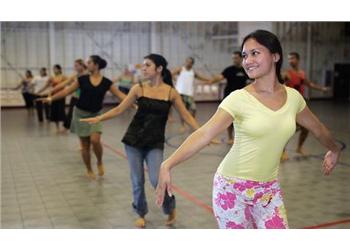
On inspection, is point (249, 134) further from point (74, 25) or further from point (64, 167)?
point (74, 25)

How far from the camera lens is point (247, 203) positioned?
241 centimetres

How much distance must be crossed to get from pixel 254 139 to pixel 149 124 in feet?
6.43

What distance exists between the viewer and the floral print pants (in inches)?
94.0

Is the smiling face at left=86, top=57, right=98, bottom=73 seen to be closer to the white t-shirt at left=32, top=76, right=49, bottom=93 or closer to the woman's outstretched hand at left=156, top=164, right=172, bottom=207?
the woman's outstretched hand at left=156, top=164, right=172, bottom=207

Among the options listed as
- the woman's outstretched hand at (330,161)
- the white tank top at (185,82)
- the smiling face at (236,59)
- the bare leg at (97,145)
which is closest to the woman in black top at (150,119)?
the woman's outstretched hand at (330,161)

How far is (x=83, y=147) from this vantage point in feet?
20.8

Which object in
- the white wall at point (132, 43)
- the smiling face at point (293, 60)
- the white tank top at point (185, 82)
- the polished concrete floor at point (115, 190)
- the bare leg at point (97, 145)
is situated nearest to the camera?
the polished concrete floor at point (115, 190)

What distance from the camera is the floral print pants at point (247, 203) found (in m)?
2.39

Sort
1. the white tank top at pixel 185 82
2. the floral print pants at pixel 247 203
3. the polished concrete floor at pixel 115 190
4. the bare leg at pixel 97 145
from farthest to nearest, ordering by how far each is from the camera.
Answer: the white tank top at pixel 185 82 < the bare leg at pixel 97 145 < the polished concrete floor at pixel 115 190 < the floral print pants at pixel 247 203

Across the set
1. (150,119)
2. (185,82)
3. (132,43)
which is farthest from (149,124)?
(132,43)

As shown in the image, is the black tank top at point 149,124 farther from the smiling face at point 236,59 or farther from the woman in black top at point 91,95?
the smiling face at point 236,59

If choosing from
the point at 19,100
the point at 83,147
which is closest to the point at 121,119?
the point at 19,100

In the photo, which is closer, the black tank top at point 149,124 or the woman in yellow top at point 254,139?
the woman in yellow top at point 254,139

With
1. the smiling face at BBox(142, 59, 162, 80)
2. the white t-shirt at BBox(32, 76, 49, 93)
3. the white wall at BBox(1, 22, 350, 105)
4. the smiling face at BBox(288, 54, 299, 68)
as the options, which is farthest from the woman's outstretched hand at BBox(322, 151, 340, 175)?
the white t-shirt at BBox(32, 76, 49, 93)
